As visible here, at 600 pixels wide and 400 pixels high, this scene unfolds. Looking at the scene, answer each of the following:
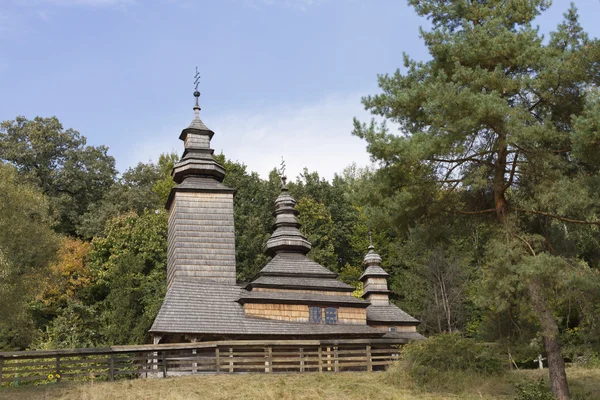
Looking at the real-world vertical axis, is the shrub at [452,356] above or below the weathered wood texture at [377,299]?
below

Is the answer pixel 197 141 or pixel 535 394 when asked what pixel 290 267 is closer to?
pixel 197 141

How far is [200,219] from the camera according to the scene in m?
31.6

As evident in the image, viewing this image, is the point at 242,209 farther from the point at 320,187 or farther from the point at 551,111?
the point at 551,111

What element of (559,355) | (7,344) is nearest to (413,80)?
(559,355)

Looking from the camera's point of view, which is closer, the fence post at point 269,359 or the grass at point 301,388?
the grass at point 301,388

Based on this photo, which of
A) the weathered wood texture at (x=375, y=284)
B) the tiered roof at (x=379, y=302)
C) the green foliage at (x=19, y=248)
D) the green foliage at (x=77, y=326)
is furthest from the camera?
the green foliage at (x=77, y=326)

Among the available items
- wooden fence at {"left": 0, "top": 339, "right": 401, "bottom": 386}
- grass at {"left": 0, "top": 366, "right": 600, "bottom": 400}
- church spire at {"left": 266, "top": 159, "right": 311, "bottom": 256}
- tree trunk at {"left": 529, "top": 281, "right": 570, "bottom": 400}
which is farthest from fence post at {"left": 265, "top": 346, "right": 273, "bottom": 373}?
tree trunk at {"left": 529, "top": 281, "right": 570, "bottom": 400}

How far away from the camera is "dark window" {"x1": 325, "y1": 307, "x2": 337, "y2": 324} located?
29.1 metres

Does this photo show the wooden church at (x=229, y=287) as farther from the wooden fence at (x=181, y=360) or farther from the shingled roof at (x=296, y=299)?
the wooden fence at (x=181, y=360)

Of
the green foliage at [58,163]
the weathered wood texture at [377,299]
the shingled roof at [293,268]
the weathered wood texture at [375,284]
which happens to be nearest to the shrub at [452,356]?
the shingled roof at [293,268]

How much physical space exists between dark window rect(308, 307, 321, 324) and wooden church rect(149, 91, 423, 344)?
0.04m

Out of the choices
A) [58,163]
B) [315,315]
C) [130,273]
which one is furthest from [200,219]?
[58,163]

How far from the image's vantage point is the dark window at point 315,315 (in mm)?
28812

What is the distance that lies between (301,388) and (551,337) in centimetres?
721
